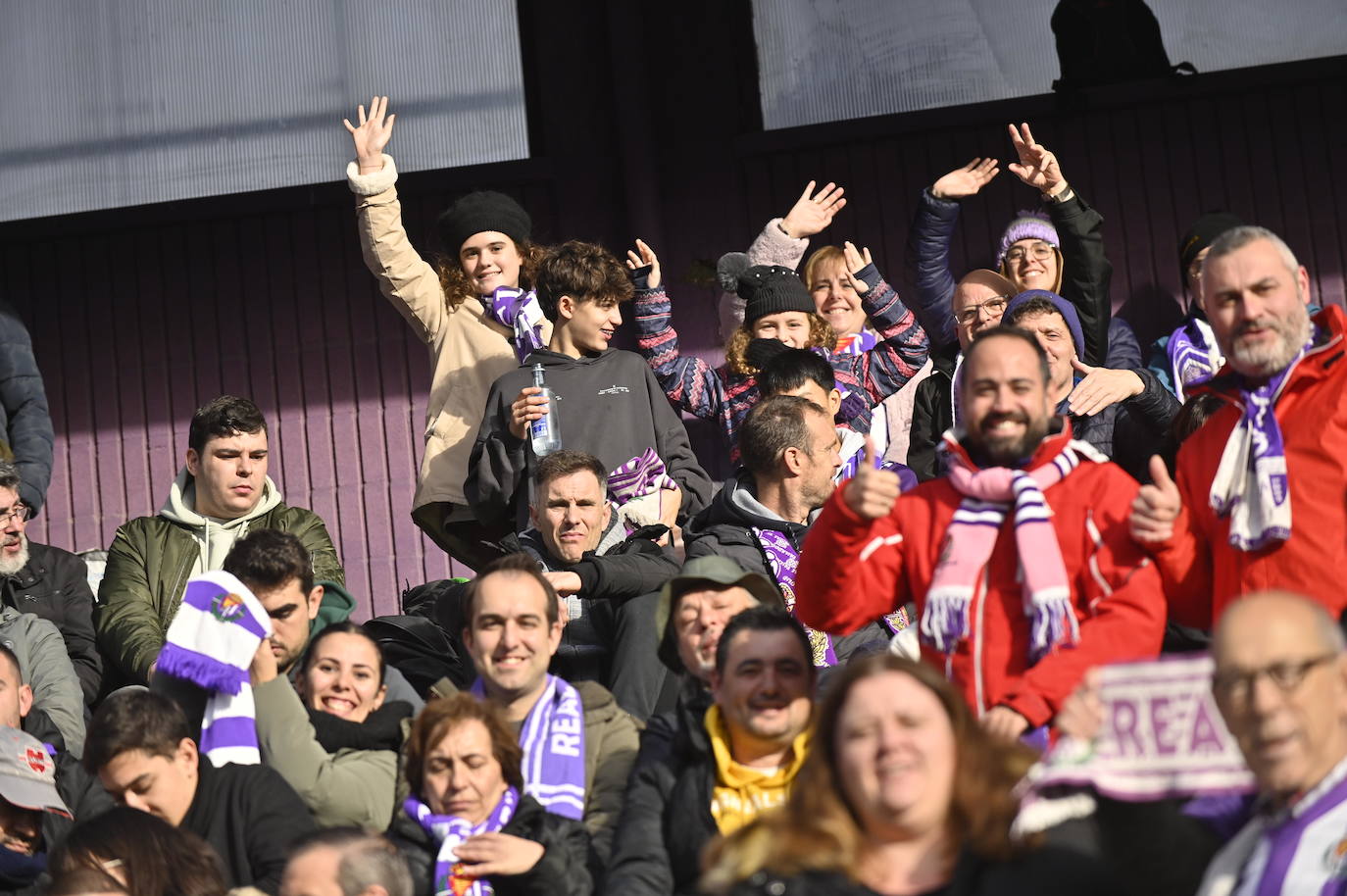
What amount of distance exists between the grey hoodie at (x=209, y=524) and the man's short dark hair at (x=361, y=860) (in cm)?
222

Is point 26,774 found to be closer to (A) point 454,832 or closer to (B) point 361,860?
(A) point 454,832

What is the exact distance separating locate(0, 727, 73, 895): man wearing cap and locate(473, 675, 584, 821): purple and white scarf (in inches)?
48.6

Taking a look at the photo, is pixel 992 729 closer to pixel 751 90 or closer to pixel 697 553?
pixel 697 553

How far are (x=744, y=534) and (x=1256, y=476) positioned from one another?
6.59 feet

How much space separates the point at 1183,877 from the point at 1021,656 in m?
0.87

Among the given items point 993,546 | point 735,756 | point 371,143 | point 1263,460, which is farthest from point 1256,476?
point 371,143

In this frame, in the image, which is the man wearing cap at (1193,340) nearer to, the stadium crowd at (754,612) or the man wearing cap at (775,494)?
the stadium crowd at (754,612)

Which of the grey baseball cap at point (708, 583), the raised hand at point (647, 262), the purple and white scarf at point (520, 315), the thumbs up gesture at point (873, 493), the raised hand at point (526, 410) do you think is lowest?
the grey baseball cap at point (708, 583)

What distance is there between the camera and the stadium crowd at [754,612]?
3.32 meters

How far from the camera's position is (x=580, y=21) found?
8781 millimetres

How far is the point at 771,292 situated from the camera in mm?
6961

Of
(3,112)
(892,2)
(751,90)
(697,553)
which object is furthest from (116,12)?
(697,553)

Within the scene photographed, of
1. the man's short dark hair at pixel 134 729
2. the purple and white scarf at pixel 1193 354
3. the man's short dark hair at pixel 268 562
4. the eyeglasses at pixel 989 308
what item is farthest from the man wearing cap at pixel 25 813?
the purple and white scarf at pixel 1193 354

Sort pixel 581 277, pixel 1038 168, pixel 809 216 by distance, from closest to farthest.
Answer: pixel 581 277 → pixel 1038 168 → pixel 809 216
